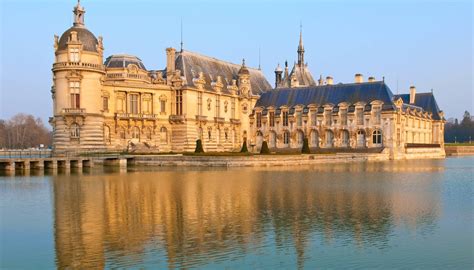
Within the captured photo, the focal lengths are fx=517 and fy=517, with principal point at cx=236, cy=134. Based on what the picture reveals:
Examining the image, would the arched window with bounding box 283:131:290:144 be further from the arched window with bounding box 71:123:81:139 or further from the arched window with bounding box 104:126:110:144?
the arched window with bounding box 71:123:81:139

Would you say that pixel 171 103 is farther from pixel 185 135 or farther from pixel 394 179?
pixel 394 179

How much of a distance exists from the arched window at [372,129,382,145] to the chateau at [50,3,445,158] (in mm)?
130

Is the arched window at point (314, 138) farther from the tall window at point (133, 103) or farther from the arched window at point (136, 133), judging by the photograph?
the tall window at point (133, 103)

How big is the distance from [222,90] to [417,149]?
2795cm

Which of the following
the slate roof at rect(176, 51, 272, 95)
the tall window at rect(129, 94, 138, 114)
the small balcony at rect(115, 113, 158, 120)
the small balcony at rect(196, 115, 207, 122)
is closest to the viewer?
the small balcony at rect(115, 113, 158, 120)

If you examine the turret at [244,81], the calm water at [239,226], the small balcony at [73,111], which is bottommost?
the calm water at [239,226]

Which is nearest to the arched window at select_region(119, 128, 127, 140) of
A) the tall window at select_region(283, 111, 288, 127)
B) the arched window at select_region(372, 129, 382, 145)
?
the tall window at select_region(283, 111, 288, 127)

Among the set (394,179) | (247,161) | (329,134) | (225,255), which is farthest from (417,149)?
(225,255)

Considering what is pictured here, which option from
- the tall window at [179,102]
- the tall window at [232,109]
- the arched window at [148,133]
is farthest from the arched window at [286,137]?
the arched window at [148,133]

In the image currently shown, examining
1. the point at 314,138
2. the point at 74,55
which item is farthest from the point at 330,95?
the point at 74,55

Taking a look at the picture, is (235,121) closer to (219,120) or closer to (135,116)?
(219,120)

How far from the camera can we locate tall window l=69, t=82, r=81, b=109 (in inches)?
2122

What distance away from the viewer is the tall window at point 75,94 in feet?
177

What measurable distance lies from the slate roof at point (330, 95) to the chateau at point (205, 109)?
0.48 feet
